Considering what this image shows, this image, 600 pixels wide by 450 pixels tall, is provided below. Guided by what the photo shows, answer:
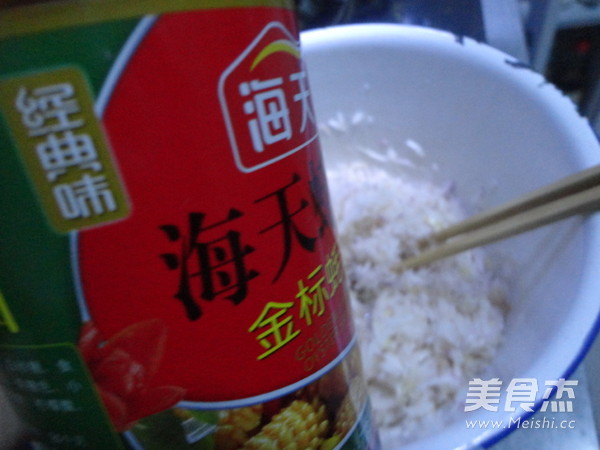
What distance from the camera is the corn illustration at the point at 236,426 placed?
25 centimetres

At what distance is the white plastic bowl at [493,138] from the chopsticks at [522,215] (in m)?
0.03

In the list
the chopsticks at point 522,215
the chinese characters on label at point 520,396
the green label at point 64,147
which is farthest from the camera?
the chopsticks at point 522,215

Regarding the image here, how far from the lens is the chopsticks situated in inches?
20.1

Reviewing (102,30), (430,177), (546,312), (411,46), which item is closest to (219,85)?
(102,30)

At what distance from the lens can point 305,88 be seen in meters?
0.26

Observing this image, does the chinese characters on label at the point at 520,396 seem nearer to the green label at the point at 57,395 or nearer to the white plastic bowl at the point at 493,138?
the white plastic bowl at the point at 493,138

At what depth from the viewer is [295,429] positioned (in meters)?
0.28

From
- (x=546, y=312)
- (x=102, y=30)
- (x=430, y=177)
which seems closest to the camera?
(x=102, y=30)

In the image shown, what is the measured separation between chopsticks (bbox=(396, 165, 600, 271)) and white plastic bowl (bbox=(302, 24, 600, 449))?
3 cm

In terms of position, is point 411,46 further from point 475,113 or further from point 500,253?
point 500,253

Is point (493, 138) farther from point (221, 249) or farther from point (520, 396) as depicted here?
point (221, 249)

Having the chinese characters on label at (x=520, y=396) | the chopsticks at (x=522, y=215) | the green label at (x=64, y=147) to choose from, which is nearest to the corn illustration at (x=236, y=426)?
the green label at (x=64, y=147)

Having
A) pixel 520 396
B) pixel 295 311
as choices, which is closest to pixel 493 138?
pixel 520 396

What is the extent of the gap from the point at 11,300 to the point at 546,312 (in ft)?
1.81
